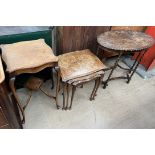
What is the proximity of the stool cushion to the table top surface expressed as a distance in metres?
0.23

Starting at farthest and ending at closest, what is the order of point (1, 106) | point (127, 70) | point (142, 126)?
point (127, 70), point (142, 126), point (1, 106)

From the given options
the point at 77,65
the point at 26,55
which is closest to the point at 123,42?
the point at 77,65

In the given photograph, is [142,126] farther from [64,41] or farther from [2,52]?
[2,52]

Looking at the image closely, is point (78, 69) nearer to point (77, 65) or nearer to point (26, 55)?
point (77, 65)

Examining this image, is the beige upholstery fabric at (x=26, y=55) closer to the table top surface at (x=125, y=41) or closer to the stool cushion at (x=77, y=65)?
the stool cushion at (x=77, y=65)

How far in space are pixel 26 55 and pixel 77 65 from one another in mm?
548

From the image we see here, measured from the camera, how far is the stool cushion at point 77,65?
1597 millimetres

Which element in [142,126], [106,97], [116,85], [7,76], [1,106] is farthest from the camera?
[116,85]

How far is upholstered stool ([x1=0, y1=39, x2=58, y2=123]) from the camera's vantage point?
1.26 metres

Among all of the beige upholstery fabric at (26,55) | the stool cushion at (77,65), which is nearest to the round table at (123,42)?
the stool cushion at (77,65)

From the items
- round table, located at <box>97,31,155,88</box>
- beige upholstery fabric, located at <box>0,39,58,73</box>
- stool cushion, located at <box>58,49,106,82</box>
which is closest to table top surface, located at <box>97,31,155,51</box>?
round table, located at <box>97,31,155,88</box>

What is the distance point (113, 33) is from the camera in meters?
2.03
